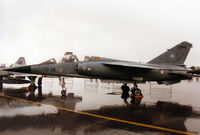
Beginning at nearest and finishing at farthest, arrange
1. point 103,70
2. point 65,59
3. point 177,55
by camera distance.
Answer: point 103,70 < point 65,59 < point 177,55

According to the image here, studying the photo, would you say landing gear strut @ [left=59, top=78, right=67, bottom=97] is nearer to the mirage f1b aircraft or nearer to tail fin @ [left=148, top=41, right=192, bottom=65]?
the mirage f1b aircraft

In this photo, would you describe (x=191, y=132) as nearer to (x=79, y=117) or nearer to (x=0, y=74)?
(x=79, y=117)

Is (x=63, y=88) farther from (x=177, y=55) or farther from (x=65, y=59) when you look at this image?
(x=177, y=55)

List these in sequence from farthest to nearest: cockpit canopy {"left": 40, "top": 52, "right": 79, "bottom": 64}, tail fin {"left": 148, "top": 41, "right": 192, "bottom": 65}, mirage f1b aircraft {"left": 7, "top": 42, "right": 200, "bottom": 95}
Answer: tail fin {"left": 148, "top": 41, "right": 192, "bottom": 65}
cockpit canopy {"left": 40, "top": 52, "right": 79, "bottom": 64}
mirage f1b aircraft {"left": 7, "top": 42, "right": 200, "bottom": 95}

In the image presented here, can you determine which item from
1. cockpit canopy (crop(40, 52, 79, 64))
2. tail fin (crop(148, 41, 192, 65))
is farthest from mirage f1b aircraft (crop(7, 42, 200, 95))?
tail fin (crop(148, 41, 192, 65))

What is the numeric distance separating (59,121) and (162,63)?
32.3 feet

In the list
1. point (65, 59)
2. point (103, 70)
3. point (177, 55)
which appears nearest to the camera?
point (103, 70)

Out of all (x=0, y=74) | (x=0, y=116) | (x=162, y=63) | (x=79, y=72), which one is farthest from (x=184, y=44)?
(x=0, y=74)

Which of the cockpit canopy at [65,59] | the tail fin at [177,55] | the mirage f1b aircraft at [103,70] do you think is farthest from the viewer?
the tail fin at [177,55]

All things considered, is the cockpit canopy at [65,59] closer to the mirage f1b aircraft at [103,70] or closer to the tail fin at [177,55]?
the mirage f1b aircraft at [103,70]

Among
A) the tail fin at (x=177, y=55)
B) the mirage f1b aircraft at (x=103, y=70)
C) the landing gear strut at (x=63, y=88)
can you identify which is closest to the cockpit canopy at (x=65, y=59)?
the mirage f1b aircraft at (x=103, y=70)

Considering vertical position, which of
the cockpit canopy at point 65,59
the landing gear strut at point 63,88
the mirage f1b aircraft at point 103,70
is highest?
the cockpit canopy at point 65,59

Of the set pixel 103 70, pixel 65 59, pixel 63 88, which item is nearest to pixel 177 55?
pixel 103 70

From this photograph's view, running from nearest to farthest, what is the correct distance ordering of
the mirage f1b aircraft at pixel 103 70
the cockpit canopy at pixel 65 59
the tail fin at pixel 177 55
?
the mirage f1b aircraft at pixel 103 70 → the cockpit canopy at pixel 65 59 → the tail fin at pixel 177 55
